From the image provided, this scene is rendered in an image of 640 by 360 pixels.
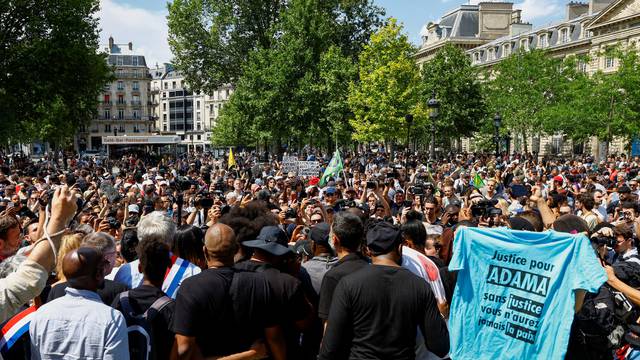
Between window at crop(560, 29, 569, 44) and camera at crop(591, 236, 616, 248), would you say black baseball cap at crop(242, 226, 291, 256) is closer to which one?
camera at crop(591, 236, 616, 248)

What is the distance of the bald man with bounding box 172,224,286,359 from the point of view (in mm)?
3885

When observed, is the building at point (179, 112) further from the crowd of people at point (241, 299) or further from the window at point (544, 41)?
the crowd of people at point (241, 299)

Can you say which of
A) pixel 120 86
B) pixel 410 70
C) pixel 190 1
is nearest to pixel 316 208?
pixel 410 70

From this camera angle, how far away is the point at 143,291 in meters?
4.20

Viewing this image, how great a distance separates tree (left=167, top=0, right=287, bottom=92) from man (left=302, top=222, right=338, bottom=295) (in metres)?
39.7

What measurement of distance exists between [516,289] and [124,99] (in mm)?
130569

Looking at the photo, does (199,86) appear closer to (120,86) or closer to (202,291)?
(202,291)

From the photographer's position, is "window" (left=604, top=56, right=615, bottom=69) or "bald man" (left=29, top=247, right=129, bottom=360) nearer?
"bald man" (left=29, top=247, right=129, bottom=360)

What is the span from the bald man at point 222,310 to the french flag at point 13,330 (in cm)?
88

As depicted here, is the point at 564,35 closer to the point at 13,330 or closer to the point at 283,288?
the point at 283,288

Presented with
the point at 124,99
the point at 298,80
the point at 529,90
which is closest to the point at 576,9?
the point at 529,90

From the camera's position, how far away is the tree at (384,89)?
36656 mm

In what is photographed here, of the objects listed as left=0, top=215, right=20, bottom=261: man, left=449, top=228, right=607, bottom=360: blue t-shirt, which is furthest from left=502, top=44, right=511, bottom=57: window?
left=0, top=215, right=20, bottom=261: man

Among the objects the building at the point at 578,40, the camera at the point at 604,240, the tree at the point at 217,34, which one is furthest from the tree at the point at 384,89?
the camera at the point at 604,240
